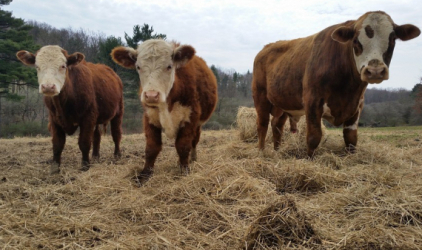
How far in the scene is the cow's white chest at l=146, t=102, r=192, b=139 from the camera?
4.17m

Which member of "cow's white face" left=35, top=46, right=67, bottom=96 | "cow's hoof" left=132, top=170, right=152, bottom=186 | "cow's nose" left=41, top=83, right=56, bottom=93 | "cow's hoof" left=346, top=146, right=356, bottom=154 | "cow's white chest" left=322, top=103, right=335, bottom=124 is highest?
"cow's white face" left=35, top=46, right=67, bottom=96

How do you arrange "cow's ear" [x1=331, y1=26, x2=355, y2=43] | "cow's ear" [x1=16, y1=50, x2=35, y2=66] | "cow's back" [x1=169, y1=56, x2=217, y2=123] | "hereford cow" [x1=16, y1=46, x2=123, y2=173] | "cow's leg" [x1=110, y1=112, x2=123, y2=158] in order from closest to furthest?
"cow's ear" [x1=331, y1=26, x2=355, y2=43], "cow's back" [x1=169, y1=56, x2=217, y2=123], "hereford cow" [x1=16, y1=46, x2=123, y2=173], "cow's ear" [x1=16, y1=50, x2=35, y2=66], "cow's leg" [x1=110, y1=112, x2=123, y2=158]

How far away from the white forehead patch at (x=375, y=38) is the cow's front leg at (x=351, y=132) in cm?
115

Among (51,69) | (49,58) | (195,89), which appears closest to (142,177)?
(195,89)

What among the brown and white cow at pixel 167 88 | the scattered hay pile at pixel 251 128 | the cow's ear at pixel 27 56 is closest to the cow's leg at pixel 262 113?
the scattered hay pile at pixel 251 128

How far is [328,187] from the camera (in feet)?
11.2

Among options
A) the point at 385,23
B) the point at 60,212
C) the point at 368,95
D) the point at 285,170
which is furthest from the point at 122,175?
the point at 368,95

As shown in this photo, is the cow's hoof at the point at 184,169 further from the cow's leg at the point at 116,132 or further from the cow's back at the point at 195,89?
the cow's leg at the point at 116,132

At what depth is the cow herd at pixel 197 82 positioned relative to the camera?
12.8 ft

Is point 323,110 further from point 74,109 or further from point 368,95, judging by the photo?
point 368,95

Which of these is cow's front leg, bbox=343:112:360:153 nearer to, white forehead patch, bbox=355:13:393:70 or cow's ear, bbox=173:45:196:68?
white forehead patch, bbox=355:13:393:70

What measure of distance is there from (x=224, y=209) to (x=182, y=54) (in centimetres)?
224

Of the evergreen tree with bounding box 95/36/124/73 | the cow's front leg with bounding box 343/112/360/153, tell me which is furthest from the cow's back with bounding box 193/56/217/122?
the evergreen tree with bounding box 95/36/124/73

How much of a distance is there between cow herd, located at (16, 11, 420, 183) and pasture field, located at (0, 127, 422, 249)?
61 cm
